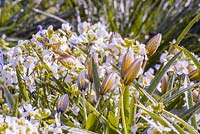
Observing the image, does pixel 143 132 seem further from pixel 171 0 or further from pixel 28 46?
pixel 171 0

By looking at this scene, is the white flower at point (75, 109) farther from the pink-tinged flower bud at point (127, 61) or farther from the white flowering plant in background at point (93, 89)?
the pink-tinged flower bud at point (127, 61)

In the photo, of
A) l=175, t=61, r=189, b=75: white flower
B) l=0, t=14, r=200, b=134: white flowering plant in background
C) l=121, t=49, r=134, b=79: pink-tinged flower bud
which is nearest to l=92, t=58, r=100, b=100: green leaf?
l=0, t=14, r=200, b=134: white flowering plant in background

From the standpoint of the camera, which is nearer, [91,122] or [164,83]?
[91,122]

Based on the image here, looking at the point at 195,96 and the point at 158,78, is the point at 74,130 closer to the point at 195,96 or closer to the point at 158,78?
the point at 158,78

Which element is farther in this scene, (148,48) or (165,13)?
(165,13)

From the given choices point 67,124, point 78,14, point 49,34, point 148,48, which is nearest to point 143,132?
point 67,124

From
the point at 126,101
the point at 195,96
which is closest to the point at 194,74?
the point at 195,96

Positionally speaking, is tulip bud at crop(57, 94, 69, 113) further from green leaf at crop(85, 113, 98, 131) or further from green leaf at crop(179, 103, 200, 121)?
green leaf at crop(179, 103, 200, 121)

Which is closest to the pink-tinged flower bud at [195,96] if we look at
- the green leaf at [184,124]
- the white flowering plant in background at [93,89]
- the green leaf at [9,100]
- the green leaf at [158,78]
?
the white flowering plant in background at [93,89]
